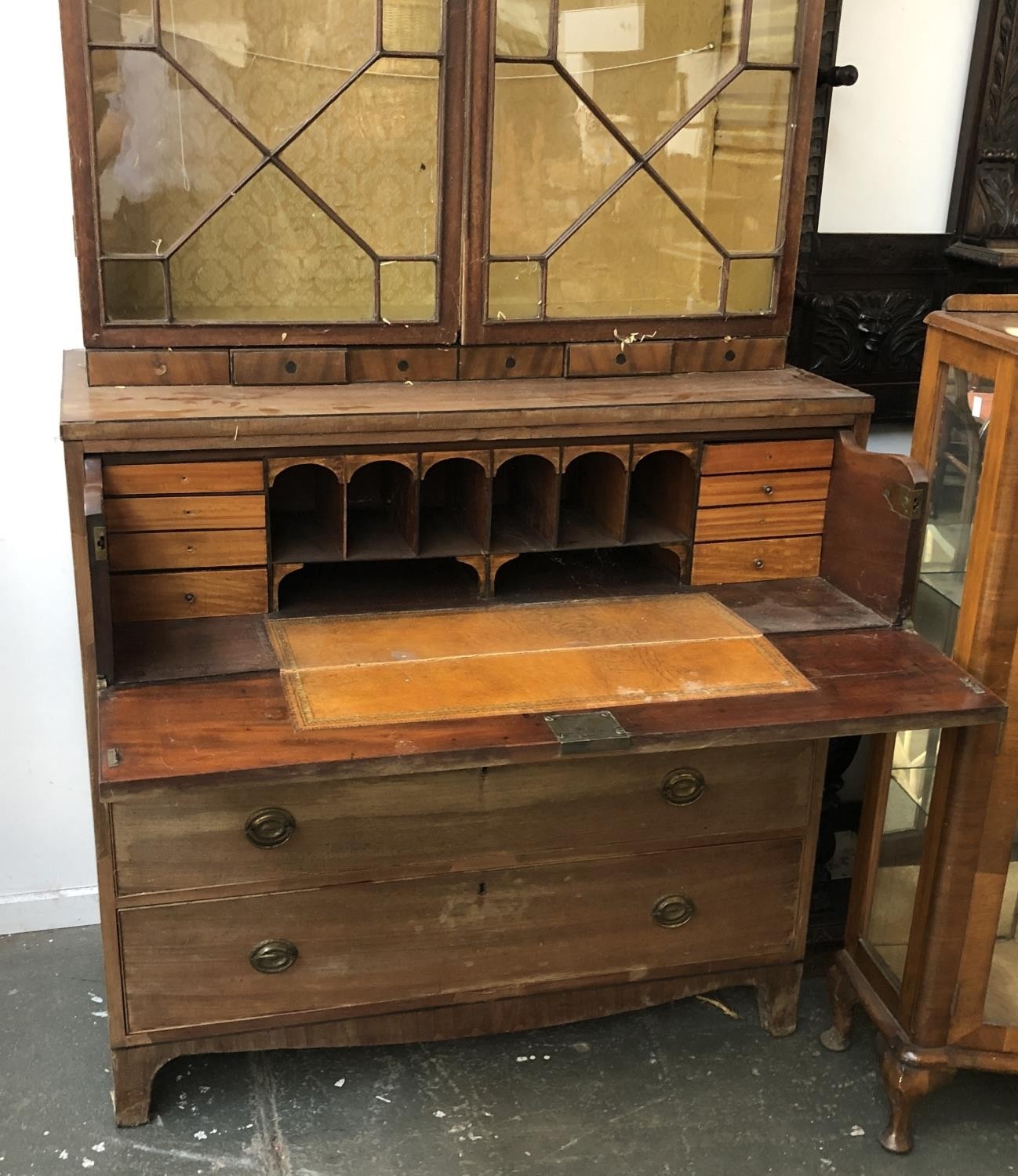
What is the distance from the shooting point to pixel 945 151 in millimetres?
2451

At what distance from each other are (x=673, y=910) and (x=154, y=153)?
1421 millimetres

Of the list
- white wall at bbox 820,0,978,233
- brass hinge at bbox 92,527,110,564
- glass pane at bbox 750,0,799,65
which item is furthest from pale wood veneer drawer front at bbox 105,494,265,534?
white wall at bbox 820,0,978,233

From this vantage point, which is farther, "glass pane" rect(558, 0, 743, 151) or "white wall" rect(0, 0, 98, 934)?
"white wall" rect(0, 0, 98, 934)

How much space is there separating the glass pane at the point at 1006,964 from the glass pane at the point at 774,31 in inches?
52.2

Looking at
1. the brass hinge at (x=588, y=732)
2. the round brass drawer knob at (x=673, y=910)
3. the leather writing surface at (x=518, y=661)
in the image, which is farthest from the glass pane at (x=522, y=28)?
the round brass drawer knob at (x=673, y=910)

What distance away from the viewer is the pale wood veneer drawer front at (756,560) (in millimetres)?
2135

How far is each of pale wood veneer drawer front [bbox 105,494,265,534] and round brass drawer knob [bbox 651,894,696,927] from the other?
34.3 inches

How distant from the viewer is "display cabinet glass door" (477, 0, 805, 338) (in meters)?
1.98

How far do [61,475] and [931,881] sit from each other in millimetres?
1616

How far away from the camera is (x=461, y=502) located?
2.12m

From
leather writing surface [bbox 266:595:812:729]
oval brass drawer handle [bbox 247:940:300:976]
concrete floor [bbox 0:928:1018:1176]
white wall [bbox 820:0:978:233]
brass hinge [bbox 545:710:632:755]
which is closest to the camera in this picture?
brass hinge [bbox 545:710:632:755]

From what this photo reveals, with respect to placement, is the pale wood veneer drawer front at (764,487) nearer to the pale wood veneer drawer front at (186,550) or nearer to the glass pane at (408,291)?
the glass pane at (408,291)

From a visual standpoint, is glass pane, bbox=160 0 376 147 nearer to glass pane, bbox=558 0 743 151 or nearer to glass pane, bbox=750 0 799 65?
glass pane, bbox=558 0 743 151

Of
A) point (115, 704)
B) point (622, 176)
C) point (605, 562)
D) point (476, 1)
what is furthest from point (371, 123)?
point (115, 704)
